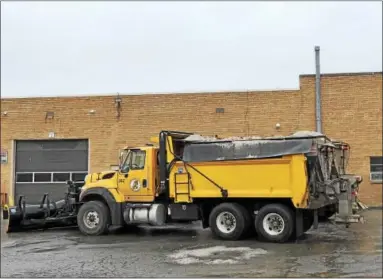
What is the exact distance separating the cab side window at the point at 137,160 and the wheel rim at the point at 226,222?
2.59 meters

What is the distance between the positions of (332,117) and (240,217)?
12.3m

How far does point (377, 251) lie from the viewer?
37.4 feet

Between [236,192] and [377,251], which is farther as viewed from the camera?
[236,192]

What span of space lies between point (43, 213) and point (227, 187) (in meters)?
5.96

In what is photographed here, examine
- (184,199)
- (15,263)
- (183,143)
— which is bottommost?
(15,263)

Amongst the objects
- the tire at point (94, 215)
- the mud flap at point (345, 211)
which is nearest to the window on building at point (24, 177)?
the tire at point (94, 215)

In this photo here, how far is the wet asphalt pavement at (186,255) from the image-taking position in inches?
369

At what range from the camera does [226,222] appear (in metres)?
13.4

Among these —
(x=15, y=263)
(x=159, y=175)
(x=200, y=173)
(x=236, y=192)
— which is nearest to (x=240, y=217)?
(x=236, y=192)

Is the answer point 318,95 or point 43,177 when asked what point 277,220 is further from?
A: point 43,177

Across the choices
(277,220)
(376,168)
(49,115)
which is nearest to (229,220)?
(277,220)

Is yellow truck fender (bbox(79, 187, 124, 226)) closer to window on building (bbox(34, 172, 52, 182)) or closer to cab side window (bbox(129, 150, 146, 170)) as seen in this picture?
cab side window (bbox(129, 150, 146, 170))

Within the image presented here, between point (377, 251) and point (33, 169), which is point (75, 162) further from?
point (377, 251)

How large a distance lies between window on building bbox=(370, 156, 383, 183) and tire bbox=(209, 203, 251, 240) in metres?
12.1
